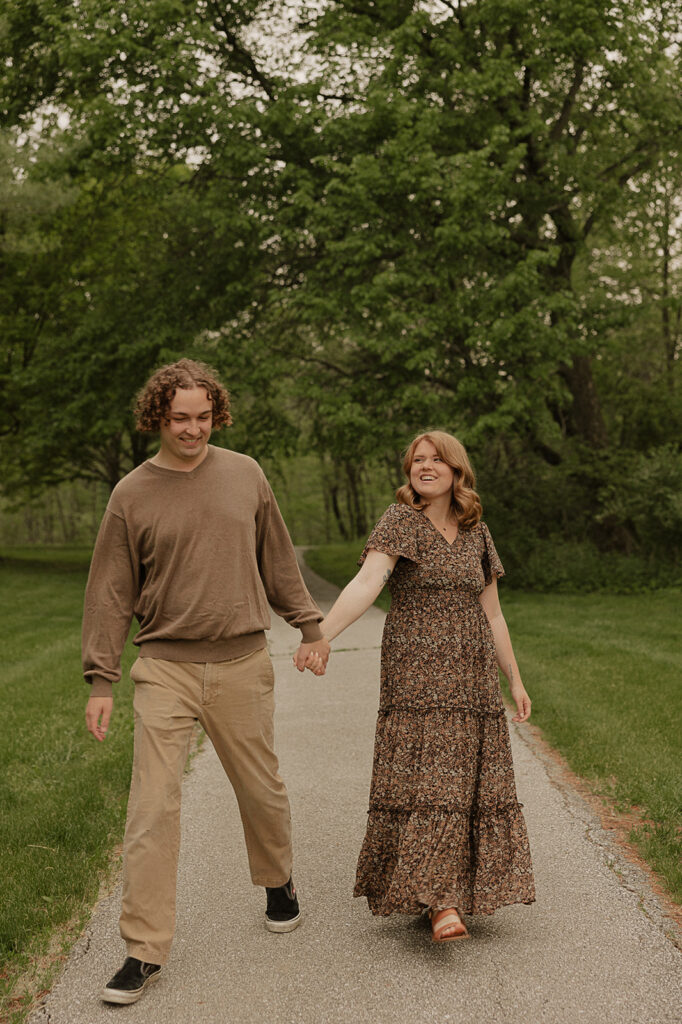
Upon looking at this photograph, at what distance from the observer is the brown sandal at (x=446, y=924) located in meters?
3.51

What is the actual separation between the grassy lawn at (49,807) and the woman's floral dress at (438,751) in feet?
4.35

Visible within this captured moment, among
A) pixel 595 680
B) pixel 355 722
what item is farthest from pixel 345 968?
pixel 595 680

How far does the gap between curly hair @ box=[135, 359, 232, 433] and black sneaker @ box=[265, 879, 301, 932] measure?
1945 millimetres

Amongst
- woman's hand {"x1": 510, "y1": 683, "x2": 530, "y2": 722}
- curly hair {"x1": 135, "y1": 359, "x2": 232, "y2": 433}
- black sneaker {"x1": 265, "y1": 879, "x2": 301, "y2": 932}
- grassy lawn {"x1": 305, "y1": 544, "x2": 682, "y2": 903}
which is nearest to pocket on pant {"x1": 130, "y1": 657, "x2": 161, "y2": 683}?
curly hair {"x1": 135, "y1": 359, "x2": 232, "y2": 433}

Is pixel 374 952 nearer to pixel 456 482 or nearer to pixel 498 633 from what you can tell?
pixel 498 633

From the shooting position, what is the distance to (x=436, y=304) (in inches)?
624

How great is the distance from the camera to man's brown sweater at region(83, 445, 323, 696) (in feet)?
12.0

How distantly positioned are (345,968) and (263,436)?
1619cm

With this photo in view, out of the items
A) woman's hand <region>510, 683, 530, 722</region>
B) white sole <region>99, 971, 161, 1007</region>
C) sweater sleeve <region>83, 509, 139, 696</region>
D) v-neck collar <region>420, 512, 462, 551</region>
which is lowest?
white sole <region>99, 971, 161, 1007</region>

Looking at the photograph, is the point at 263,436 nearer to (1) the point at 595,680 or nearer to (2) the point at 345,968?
(1) the point at 595,680

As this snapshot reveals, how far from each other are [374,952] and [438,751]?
0.79 meters

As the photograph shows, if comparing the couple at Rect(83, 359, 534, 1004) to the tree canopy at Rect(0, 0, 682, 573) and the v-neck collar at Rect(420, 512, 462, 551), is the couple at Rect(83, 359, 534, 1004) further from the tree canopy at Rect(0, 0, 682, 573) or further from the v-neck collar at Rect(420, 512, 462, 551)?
the tree canopy at Rect(0, 0, 682, 573)

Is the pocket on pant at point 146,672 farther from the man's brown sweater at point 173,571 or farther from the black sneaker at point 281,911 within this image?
the black sneaker at point 281,911

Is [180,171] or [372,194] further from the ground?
[180,171]
